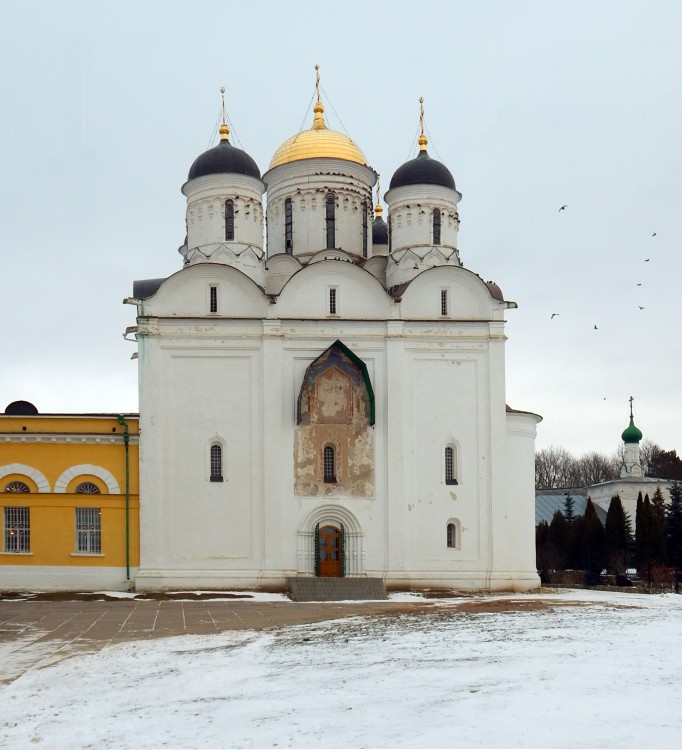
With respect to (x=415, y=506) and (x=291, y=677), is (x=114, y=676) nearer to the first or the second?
(x=291, y=677)

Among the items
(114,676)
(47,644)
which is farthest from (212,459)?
(114,676)

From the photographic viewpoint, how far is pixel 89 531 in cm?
2758

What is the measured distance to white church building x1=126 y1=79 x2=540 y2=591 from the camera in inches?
1087

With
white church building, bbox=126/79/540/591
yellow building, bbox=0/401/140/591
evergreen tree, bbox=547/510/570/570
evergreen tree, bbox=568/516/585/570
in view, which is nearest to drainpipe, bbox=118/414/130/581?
yellow building, bbox=0/401/140/591

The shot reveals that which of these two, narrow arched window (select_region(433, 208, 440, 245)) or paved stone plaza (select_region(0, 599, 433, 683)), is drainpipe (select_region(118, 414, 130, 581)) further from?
narrow arched window (select_region(433, 208, 440, 245))

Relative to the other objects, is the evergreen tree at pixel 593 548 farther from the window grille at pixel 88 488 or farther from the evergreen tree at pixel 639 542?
the window grille at pixel 88 488

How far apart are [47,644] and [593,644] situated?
8.46 m

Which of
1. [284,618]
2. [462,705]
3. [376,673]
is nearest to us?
[462,705]

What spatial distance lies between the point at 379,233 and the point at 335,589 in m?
16.1

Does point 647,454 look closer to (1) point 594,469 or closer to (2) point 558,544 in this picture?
(1) point 594,469

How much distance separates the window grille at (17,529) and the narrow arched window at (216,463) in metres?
4.95

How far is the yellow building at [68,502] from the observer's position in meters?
27.3

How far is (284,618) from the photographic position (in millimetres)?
19891

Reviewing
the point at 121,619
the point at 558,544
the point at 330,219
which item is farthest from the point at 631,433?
the point at 121,619
